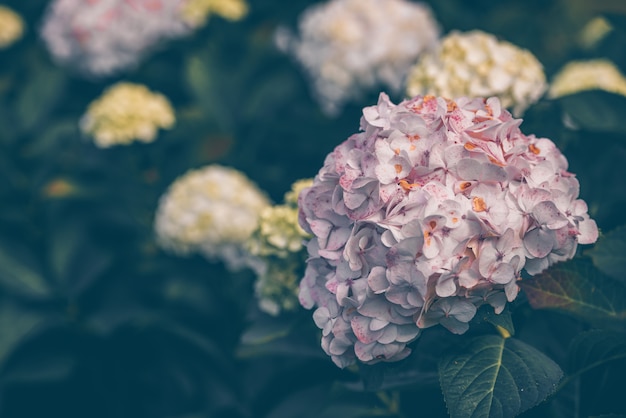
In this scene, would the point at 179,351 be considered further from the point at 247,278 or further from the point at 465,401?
the point at 465,401

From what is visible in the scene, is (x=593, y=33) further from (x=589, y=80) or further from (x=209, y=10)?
(x=209, y=10)

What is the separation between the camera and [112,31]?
2.52 metres

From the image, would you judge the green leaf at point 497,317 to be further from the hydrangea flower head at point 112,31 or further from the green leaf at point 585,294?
the hydrangea flower head at point 112,31

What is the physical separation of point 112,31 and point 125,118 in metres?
0.57

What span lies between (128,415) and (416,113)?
158 cm

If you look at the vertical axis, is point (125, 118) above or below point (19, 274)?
above

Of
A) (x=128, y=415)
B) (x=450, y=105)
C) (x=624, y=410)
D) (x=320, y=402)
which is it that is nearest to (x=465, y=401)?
(x=624, y=410)

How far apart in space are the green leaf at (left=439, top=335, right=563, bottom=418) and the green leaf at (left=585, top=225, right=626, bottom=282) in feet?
0.69

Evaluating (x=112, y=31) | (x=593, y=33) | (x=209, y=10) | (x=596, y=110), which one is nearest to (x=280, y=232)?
(x=596, y=110)

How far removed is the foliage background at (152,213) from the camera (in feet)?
6.02

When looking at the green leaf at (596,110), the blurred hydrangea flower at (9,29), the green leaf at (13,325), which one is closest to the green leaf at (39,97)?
the blurred hydrangea flower at (9,29)

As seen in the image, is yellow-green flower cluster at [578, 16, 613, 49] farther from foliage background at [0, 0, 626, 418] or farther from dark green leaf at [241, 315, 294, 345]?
dark green leaf at [241, 315, 294, 345]

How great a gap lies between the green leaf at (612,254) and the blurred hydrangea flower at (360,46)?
1.02 m

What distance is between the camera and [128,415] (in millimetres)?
2230
